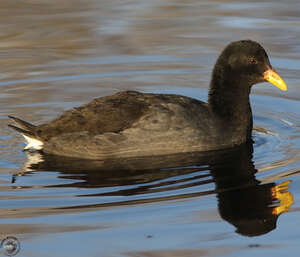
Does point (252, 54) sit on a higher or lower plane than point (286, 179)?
higher

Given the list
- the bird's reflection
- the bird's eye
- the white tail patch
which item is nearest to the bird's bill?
the bird's eye

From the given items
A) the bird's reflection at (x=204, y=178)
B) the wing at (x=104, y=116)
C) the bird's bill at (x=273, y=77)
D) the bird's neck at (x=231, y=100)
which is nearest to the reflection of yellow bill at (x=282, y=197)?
the bird's reflection at (x=204, y=178)

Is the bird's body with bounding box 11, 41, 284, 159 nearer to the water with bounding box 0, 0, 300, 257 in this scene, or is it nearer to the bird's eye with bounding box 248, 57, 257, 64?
the bird's eye with bounding box 248, 57, 257, 64

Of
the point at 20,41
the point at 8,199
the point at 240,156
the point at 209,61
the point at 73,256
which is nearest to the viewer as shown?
the point at 73,256

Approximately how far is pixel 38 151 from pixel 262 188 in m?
2.81

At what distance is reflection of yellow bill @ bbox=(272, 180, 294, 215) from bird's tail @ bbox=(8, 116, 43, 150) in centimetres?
289

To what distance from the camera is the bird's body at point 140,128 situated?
857 cm

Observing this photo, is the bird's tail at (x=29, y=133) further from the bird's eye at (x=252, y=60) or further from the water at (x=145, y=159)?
the bird's eye at (x=252, y=60)

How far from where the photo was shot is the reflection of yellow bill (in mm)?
6918

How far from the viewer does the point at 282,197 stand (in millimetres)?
7234

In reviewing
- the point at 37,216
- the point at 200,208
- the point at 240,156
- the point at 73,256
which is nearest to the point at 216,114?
the point at 240,156

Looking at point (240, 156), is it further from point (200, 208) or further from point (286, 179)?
point (200, 208)

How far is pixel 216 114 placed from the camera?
9047 millimetres

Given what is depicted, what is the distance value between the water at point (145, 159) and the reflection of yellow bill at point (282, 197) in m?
0.02
